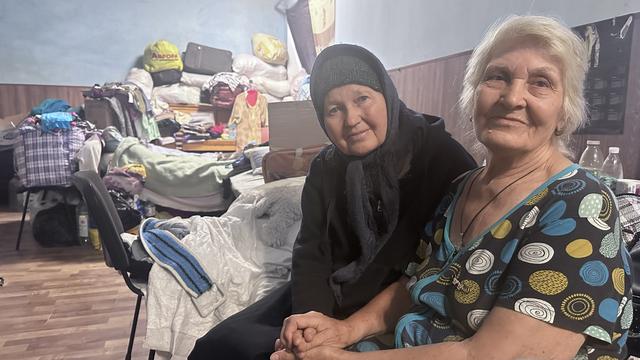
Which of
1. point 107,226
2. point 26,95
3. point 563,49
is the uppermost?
point 26,95

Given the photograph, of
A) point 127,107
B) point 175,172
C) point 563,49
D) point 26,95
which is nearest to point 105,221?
point 563,49

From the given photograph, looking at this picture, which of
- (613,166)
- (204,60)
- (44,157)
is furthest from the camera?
(204,60)

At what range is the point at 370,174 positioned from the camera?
3.84 ft

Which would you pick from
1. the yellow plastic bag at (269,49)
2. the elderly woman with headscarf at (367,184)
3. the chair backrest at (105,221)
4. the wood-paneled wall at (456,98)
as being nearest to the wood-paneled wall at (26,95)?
the yellow plastic bag at (269,49)

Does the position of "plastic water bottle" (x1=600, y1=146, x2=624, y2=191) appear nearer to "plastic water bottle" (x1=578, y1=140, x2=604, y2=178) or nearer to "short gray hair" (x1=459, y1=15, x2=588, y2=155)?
"plastic water bottle" (x1=578, y1=140, x2=604, y2=178)

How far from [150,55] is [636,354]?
5.67m

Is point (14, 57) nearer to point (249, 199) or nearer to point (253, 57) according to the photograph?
point (253, 57)

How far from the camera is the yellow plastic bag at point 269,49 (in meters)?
6.05

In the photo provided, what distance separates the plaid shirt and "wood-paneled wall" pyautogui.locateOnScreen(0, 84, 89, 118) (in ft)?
7.25

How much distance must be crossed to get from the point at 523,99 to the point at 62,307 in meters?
2.67

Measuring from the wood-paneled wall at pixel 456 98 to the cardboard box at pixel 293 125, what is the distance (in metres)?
0.66

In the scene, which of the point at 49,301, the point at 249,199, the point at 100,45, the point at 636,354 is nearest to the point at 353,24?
the point at 249,199

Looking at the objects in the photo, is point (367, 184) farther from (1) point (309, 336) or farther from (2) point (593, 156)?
(2) point (593, 156)

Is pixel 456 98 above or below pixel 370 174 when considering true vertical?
above
